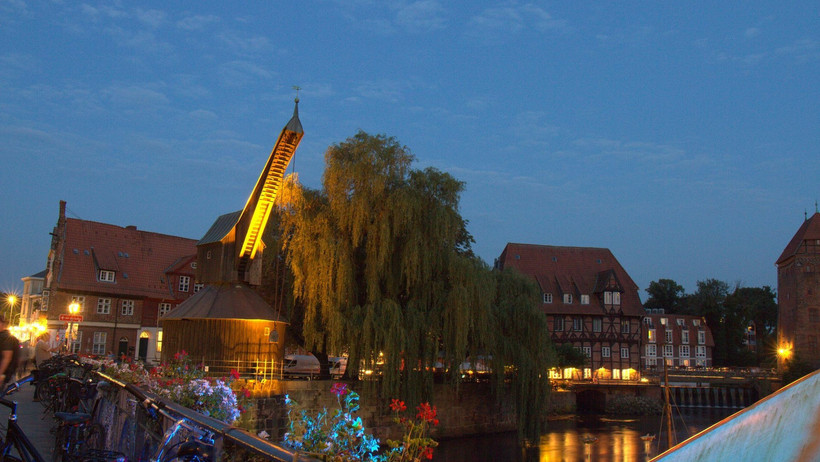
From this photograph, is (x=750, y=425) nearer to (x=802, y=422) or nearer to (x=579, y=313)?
(x=802, y=422)

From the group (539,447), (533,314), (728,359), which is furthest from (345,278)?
(728,359)

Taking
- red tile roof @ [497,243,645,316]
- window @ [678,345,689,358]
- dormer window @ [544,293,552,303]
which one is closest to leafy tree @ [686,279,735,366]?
window @ [678,345,689,358]

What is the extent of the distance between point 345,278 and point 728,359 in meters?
61.2

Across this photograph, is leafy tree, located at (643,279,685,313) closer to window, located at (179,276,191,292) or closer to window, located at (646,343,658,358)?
window, located at (646,343,658,358)

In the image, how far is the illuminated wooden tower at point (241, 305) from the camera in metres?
26.0

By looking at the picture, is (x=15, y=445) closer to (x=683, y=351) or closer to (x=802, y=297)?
(x=802, y=297)

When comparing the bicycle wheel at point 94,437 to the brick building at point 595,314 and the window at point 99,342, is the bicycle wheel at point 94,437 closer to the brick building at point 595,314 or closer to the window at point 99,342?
the window at point 99,342

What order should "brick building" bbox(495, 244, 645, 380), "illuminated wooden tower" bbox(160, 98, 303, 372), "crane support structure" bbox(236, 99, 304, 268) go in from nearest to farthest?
"crane support structure" bbox(236, 99, 304, 268), "illuminated wooden tower" bbox(160, 98, 303, 372), "brick building" bbox(495, 244, 645, 380)

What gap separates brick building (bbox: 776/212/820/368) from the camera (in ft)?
180

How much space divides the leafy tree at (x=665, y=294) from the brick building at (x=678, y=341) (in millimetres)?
15194

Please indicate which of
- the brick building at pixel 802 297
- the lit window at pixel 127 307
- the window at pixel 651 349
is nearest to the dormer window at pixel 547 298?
the window at pixel 651 349

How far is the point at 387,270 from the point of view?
25141 mm

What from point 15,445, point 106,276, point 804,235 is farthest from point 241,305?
point 804,235

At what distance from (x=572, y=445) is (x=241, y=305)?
51.5ft
